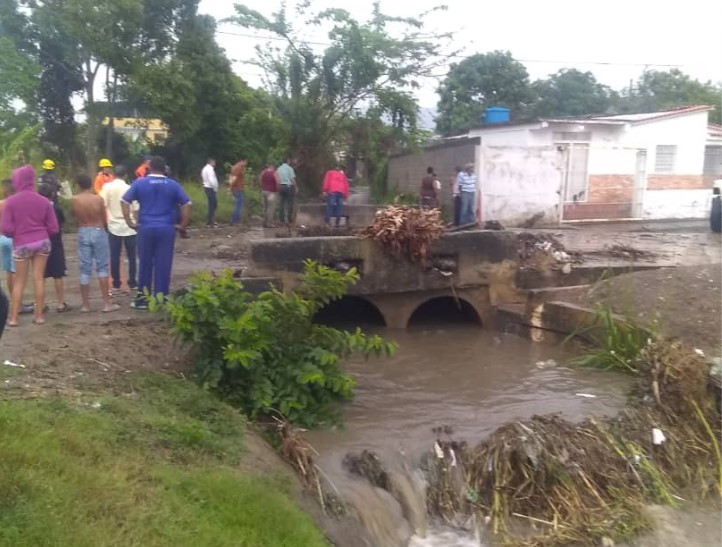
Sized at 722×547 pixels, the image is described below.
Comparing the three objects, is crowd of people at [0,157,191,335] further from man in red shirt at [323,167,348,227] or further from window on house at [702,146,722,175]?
window on house at [702,146,722,175]

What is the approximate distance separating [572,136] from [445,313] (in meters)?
11.0

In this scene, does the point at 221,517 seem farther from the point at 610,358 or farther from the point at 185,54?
the point at 185,54

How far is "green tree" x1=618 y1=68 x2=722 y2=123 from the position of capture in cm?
4078

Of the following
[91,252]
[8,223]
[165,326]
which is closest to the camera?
[8,223]

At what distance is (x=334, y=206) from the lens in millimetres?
17172

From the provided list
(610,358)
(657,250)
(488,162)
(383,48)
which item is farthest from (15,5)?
(610,358)

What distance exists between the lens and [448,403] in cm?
786

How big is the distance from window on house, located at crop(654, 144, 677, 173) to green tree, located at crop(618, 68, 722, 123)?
18.6m

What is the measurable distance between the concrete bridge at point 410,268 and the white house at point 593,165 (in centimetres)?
782

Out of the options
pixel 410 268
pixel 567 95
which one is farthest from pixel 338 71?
pixel 567 95

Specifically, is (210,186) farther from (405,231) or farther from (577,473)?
(577,473)

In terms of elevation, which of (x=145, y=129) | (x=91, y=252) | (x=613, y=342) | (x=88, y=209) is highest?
(x=145, y=129)

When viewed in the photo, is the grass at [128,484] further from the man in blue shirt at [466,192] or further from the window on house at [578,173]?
the window on house at [578,173]

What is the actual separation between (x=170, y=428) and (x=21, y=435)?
3.35ft
